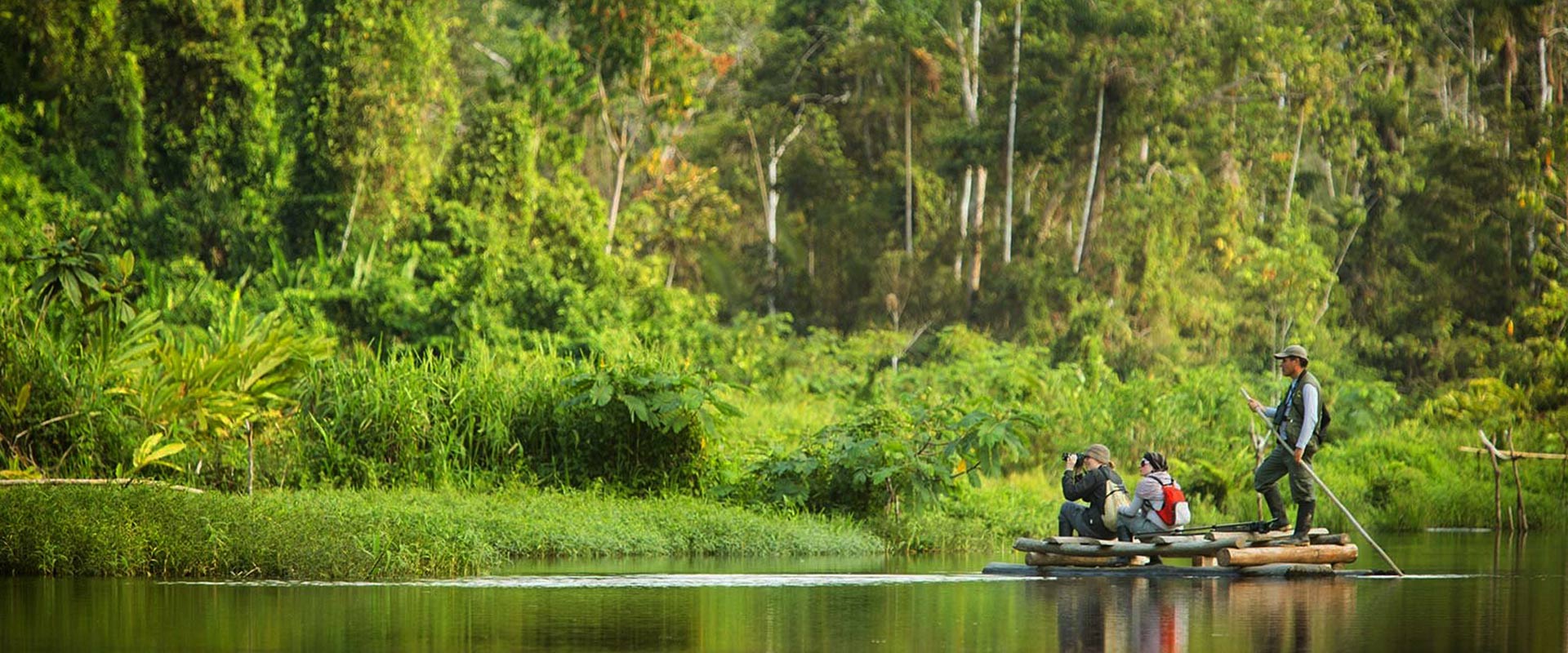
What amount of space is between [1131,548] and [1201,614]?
2.64m

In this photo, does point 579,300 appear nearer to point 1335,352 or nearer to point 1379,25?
point 1335,352

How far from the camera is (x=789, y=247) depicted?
1715 inches

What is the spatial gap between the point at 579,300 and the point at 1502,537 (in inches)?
544

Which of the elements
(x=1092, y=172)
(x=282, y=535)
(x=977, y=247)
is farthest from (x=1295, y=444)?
(x=977, y=247)

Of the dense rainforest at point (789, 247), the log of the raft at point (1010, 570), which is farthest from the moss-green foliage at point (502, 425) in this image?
the log of the raft at point (1010, 570)

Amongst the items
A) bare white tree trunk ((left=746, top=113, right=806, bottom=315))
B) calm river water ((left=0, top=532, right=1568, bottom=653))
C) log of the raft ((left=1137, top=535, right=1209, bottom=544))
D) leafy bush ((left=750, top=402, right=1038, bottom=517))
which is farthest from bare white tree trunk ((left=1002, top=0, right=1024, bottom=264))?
log of the raft ((left=1137, top=535, right=1209, bottom=544))

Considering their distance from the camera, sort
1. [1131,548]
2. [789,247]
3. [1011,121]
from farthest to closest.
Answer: [789,247] < [1011,121] < [1131,548]

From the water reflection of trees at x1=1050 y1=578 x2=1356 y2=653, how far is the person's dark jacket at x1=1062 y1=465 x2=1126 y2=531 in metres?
0.66

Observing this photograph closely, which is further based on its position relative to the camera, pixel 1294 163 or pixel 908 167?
pixel 908 167

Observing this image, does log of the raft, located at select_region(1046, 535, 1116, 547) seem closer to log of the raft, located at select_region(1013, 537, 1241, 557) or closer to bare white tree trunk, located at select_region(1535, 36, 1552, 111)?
log of the raft, located at select_region(1013, 537, 1241, 557)

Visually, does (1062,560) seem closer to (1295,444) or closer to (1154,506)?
(1154,506)

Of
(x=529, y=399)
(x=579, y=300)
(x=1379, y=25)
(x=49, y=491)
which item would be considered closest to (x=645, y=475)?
(x=529, y=399)

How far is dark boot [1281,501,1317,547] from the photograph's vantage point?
15250mm

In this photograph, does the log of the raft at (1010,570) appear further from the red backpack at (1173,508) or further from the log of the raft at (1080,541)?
the red backpack at (1173,508)
